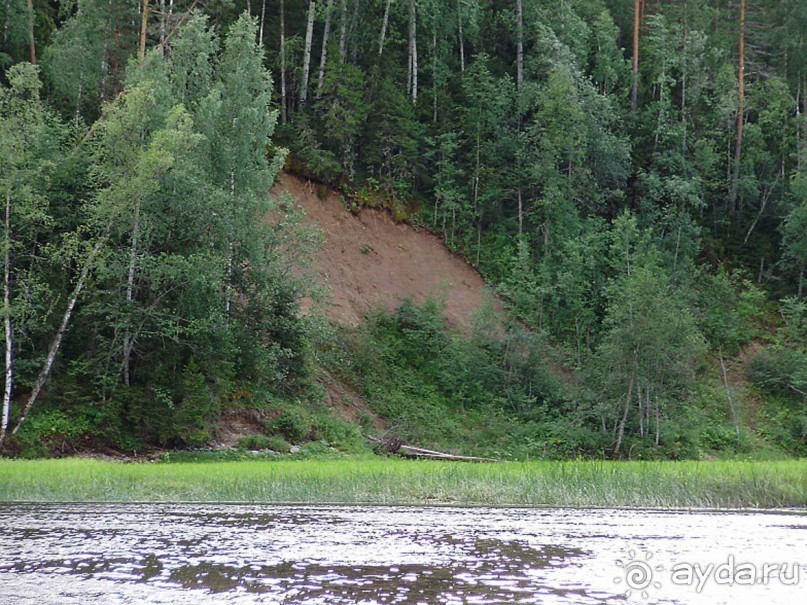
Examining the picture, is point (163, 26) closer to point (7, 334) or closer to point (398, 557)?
point (7, 334)

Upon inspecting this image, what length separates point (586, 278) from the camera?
45.6 metres

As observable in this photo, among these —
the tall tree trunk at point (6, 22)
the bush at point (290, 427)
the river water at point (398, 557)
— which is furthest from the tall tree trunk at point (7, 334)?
the tall tree trunk at point (6, 22)

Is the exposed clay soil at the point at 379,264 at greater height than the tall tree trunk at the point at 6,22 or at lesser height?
lesser

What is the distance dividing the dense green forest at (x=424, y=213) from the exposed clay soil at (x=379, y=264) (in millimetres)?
1014

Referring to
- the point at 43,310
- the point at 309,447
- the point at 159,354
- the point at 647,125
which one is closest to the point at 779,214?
the point at 647,125

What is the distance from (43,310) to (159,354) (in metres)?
4.13

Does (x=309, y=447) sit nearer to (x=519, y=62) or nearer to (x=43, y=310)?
(x=43, y=310)

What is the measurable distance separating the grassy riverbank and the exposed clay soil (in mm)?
21416

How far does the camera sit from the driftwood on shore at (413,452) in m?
31.1

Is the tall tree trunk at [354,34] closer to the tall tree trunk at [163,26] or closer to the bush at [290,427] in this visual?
the tall tree trunk at [163,26]

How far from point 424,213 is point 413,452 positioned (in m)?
19.2

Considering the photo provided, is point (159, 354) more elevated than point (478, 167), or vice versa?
point (478, 167)

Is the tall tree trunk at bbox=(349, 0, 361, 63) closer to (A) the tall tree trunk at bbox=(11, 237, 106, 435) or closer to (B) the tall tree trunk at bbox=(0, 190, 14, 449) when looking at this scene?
(A) the tall tree trunk at bbox=(11, 237, 106, 435)

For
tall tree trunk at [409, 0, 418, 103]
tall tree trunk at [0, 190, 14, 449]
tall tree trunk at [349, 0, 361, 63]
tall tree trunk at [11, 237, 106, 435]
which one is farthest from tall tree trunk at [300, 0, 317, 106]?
tall tree trunk at [0, 190, 14, 449]
